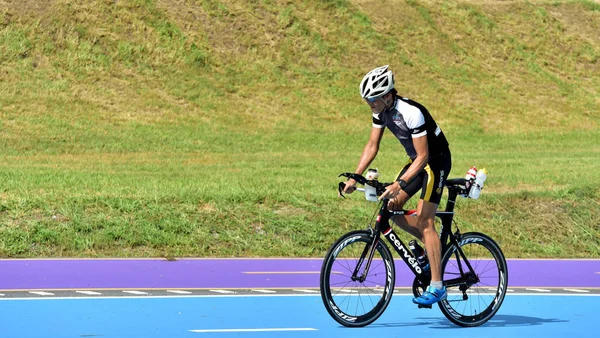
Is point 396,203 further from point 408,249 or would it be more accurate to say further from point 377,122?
point 377,122

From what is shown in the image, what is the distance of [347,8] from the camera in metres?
56.0

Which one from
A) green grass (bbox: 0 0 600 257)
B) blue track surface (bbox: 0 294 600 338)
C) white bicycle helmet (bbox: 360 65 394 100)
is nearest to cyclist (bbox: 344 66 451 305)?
white bicycle helmet (bbox: 360 65 394 100)

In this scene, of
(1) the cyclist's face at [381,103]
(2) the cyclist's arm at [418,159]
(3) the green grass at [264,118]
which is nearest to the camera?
(2) the cyclist's arm at [418,159]

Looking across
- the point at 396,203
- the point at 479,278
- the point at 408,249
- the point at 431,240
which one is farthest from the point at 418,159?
the point at 479,278

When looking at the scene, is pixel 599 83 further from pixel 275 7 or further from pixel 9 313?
pixel 9 313

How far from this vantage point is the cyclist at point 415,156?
332 inches

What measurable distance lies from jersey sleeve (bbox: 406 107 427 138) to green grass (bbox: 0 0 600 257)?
20.0 feet

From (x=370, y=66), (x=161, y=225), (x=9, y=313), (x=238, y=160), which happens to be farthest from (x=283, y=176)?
(x=370, y=66)

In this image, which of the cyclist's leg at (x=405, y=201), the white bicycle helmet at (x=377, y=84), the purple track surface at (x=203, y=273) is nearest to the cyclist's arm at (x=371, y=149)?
the cyclist's leg at (x=405, y=201)

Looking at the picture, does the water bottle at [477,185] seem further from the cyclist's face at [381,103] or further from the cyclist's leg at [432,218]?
the cyclist's face at [381,103]

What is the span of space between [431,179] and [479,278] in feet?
3.49

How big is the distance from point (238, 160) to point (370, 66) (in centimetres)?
1777

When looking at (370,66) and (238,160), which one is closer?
(238,160)

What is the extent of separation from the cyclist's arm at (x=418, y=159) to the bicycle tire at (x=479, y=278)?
2.96 ft
